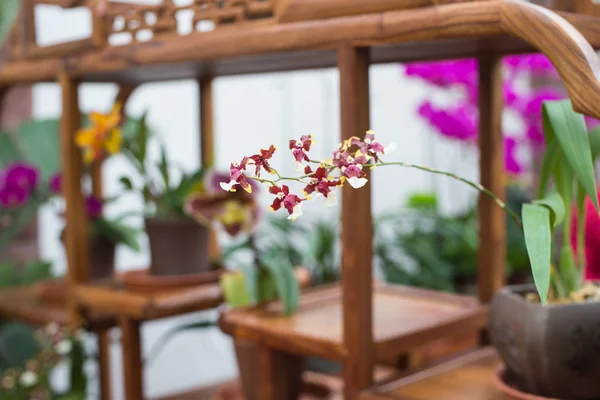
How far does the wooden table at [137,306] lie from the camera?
133cm

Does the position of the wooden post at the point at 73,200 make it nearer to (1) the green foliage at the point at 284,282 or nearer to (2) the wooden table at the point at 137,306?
(2) the wooden table at the point at 137,306

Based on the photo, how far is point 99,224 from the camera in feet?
5.61

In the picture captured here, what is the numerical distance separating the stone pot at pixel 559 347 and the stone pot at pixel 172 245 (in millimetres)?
749

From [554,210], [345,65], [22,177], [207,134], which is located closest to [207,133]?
[207,134]

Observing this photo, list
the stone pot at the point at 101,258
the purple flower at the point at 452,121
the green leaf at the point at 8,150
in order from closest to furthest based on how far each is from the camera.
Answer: the stone pot at the point at 101,258 < the green leaf at the point at 8,150 < the purple flower at the point at 452,121

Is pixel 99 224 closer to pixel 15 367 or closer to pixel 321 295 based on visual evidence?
pixel 15 367

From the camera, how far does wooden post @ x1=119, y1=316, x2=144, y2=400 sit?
4.52 feet

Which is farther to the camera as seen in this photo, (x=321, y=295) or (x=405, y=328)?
(x=321, y=295)

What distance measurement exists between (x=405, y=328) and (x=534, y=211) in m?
0.40

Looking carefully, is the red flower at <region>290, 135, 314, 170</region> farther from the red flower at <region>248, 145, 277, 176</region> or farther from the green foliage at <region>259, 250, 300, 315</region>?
the green foliage at <region>259, 250, 300, 315</region>

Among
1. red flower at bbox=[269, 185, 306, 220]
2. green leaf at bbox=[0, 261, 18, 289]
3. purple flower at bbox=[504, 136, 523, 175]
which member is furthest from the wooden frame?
purple flower at bbox=[504, 136, 523, 175]

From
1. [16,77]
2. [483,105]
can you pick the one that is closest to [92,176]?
[16,77]

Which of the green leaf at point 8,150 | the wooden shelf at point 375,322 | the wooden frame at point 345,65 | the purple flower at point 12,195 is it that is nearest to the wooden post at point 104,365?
the wooden frame at point 345,65

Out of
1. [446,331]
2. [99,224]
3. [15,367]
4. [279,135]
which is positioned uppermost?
[279,135]
